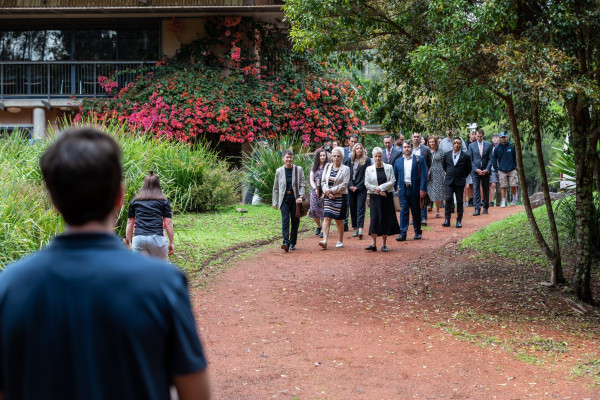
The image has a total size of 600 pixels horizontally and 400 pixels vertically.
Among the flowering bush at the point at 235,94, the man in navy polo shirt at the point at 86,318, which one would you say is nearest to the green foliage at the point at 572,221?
the flowering bush at the point at 235,94

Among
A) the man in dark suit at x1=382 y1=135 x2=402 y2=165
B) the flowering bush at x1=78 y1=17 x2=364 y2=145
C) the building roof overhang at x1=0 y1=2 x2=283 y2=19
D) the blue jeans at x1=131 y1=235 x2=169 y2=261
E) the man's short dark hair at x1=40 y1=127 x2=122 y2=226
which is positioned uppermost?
the building roof overhang at x1=0 y1=2 x2=283 y2=19

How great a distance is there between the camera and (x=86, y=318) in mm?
1949

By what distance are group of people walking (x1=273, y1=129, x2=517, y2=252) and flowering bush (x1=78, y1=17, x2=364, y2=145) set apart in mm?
3973

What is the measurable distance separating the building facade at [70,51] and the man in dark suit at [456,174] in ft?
26.0

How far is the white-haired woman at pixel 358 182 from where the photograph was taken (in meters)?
14.3

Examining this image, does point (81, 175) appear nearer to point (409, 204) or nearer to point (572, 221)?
point (572, 221)

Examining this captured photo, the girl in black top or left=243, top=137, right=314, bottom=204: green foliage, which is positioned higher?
left=243, top=137, right=314, bottom=204: green foliage

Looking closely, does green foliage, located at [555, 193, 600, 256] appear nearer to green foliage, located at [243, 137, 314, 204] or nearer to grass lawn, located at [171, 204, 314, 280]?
grass lawn, located at [171, 204, 314, 280]

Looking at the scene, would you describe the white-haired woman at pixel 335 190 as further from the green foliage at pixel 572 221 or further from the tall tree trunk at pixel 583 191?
the tall tree trunk at pixel 583 191

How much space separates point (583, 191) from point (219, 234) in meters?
7.31

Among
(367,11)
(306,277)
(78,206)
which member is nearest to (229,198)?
(306,277)

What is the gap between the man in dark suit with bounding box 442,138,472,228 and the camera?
640 inches

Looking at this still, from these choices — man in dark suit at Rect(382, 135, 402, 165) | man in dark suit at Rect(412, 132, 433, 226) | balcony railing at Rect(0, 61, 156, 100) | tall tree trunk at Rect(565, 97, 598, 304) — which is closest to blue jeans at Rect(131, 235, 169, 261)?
tall tree trunk at Rect(565, 97, 598, 304)

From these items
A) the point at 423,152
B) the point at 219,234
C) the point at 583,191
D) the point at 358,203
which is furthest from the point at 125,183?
the point at 423,152
